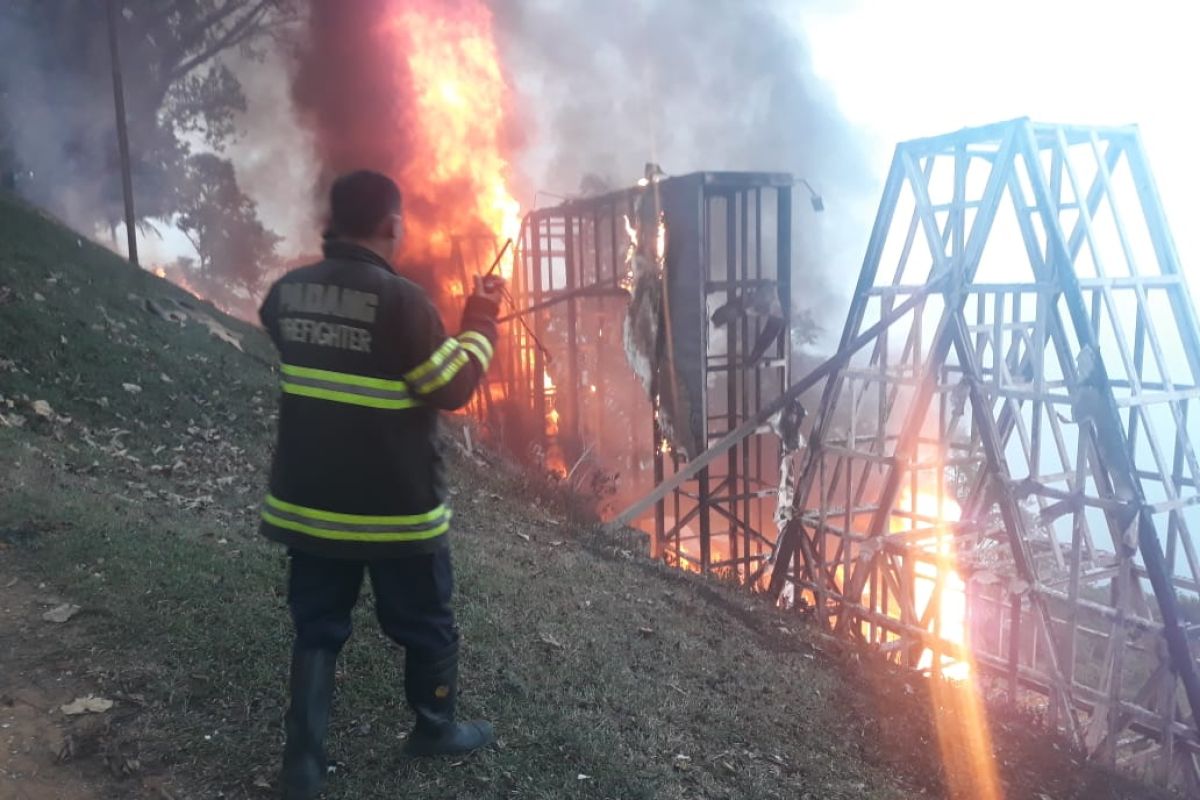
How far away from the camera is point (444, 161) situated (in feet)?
72.6

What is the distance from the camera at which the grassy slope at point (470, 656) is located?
→ 342 cm

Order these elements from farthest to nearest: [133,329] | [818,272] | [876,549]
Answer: [818,272], [133,329], [876,549]

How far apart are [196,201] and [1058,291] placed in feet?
90.0

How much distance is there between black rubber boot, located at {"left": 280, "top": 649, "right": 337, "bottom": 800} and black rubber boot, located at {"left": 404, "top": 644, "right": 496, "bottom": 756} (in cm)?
32

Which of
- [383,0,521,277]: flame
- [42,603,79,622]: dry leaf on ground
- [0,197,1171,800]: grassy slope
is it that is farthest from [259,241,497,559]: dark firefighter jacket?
[383,0,521,277]: flame

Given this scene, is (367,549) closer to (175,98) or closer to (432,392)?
(432,392)

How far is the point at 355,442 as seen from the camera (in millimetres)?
2742

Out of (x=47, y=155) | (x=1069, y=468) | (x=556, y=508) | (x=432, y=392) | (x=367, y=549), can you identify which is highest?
(x=47, y=155)

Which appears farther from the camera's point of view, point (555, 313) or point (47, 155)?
point (555, 313)

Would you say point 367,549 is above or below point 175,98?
below

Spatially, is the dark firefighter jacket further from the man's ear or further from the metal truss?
the metal truss

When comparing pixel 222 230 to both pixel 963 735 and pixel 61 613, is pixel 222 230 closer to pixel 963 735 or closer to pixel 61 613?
pixel 61 613

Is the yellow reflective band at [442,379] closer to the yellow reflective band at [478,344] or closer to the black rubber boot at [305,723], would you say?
the yellow reflective band at [478,344]

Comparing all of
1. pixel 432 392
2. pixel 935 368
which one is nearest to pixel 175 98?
pixel 935 368
